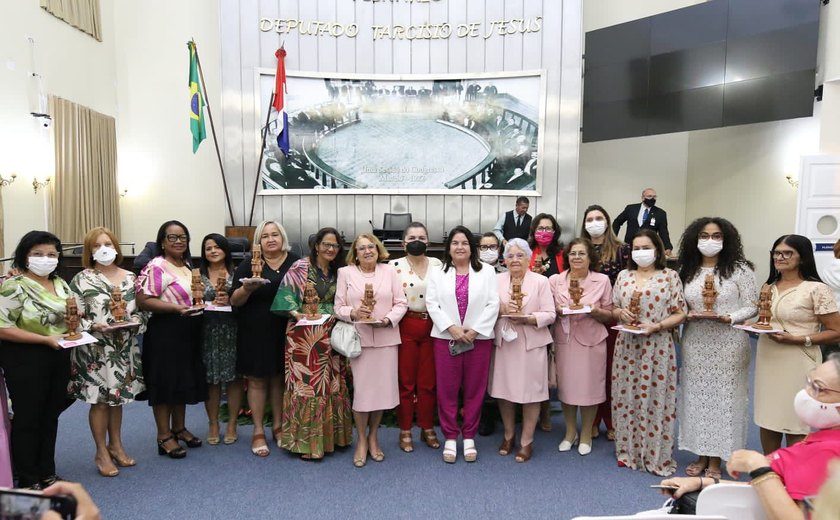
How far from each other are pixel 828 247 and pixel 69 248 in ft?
35.4

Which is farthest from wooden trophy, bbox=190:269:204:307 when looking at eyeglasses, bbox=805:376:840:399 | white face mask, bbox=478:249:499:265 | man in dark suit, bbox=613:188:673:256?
man in dark suit, bbox=613:188:673:256

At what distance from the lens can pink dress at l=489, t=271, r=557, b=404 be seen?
12.0 ft

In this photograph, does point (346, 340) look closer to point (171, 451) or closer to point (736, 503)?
point (171, 451)

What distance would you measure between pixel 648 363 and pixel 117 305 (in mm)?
3378

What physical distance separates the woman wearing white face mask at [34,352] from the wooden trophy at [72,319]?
0.27ft

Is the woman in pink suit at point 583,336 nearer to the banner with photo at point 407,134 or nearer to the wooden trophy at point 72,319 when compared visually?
the wooden trophy at point 72,319

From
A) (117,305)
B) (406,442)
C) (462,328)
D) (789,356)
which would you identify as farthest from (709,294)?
(117,305)

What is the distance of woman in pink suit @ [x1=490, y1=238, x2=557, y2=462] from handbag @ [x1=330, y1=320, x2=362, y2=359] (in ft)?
3.22

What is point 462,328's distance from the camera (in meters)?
3.58

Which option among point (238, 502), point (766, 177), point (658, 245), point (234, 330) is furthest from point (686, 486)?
point (766, 177)

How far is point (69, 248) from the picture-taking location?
815 cm

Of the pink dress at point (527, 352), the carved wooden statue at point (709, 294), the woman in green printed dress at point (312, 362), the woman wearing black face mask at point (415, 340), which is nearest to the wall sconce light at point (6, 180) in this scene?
the woman in green printed dress at point (312, 362)

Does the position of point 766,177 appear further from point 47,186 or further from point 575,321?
point 47,186

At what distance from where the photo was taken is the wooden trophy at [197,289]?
3.42 m
